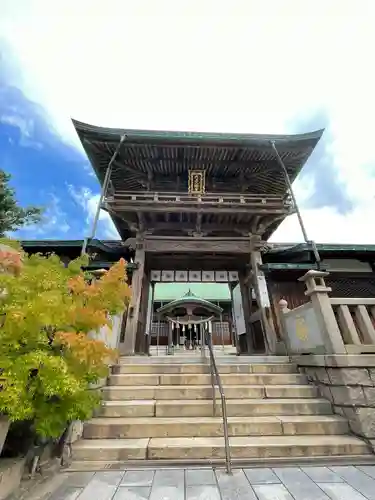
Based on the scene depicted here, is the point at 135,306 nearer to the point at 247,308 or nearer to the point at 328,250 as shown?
the point at 247,308

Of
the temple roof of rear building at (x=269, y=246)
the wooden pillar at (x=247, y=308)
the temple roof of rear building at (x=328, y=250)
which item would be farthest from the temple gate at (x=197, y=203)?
the temple roof of rear building at (x=328, y=250)

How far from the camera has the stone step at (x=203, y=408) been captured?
13.0 ft

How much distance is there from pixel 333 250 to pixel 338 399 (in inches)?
281

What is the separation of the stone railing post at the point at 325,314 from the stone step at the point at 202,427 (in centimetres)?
122

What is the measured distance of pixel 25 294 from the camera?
8.55 ft

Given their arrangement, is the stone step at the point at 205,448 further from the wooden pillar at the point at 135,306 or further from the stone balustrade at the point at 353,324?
the wooden pillar at the point at 135,306

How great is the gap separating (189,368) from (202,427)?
152 cm

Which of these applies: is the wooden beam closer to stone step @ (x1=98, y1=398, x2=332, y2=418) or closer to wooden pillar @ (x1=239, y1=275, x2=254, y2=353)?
wooden pillar @ (x1=239, y1=275, x2=254, y2=353)

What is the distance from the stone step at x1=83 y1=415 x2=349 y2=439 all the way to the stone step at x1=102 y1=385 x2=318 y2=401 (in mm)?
582

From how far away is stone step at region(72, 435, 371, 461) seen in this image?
314cm

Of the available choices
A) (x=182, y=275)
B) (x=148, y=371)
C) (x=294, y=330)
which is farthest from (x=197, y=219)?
(x=148, y=371)

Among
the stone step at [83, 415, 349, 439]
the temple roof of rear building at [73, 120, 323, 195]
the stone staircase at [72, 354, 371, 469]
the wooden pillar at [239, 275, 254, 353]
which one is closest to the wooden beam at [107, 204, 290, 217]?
the temple roof of rear building at [73, 120, 323, 195]

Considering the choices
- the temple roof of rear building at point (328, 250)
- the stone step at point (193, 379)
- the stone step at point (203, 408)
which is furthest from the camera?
the temple roof of rear building at point (328, 250)

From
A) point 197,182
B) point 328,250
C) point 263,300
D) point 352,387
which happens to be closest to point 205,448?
point 352,387
